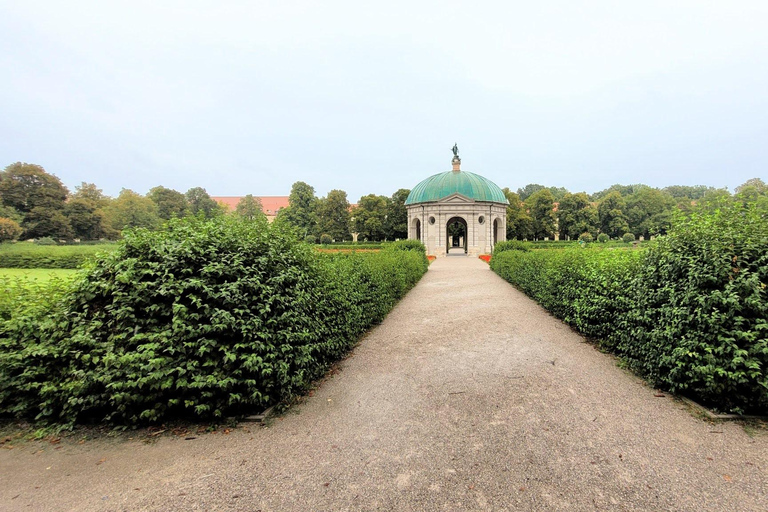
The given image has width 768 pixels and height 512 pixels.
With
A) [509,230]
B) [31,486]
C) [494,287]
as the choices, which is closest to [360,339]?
[31,486]

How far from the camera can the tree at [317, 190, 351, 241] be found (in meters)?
50.3

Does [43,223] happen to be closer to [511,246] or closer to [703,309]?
[511,246]

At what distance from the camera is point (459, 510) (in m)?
2.47

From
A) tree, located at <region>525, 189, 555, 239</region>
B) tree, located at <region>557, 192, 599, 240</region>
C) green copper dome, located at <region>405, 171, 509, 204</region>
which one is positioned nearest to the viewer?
green copper dome, located at <region>405, 171, 509, 204</region>

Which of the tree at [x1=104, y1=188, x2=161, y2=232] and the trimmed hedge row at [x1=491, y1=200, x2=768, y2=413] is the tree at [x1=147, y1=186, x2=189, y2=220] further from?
the trimmed hedge row at [x1=491, y1=200, x2=768, y2=413]

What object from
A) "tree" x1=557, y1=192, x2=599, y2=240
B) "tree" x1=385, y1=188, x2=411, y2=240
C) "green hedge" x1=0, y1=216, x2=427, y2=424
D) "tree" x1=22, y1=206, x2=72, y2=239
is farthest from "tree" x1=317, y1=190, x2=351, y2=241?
"green hedge" x1=0, y1=216, x2=427, y2=424

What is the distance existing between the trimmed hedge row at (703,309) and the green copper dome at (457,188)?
33001 mm

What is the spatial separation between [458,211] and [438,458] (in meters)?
35.2

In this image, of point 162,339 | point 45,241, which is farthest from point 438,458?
point 45,241

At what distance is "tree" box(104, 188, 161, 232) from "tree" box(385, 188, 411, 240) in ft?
104

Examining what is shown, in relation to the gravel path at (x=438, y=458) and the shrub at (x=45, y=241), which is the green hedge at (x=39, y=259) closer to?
the shrub at (x=45, y=241)

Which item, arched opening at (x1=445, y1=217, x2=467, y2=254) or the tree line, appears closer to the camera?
the tree line

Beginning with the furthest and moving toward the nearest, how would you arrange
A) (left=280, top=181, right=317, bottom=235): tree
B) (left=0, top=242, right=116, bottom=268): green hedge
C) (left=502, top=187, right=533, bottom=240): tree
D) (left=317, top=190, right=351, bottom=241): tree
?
(left=280, top=181, right=317, bottom=235): tree
(left=317, top=190, right=351, bottom=241): tree
(left=502, top=187, right=533, bottom=240): tree
(left=0, top=242, right=116, bottom=268): green hedge

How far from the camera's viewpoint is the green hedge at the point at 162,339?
11.3 feet
